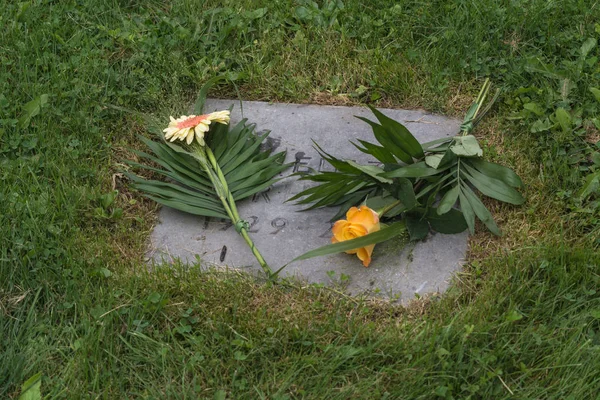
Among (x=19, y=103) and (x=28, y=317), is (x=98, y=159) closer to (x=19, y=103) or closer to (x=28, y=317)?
Result: (x=19, y=103)

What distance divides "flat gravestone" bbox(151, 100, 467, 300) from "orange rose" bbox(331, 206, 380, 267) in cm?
8

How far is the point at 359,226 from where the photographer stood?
2.97 m

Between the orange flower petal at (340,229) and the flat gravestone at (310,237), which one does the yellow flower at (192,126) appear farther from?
the orange flower petal at (340,229)

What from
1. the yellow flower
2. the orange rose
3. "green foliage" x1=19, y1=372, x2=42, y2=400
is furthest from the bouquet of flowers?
"green foliage" x1=19, y1=372, x2=42, y2=400

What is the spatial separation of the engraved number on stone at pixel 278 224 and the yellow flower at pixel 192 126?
43cm

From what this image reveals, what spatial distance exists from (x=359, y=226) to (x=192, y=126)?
83cm

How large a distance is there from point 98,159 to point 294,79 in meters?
0.97

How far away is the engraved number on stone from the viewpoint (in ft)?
10.5

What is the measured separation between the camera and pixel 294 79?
12.7ft

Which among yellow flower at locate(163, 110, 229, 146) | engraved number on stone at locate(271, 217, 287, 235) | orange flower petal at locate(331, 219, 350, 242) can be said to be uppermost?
yellow flower at locate(163, 110, 229, 146)

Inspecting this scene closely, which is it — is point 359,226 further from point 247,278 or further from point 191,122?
point 191,122

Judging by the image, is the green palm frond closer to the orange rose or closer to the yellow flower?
the yellow flower

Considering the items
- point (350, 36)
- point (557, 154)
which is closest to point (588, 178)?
point (557, 154)

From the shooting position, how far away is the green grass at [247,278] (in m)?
2.70
